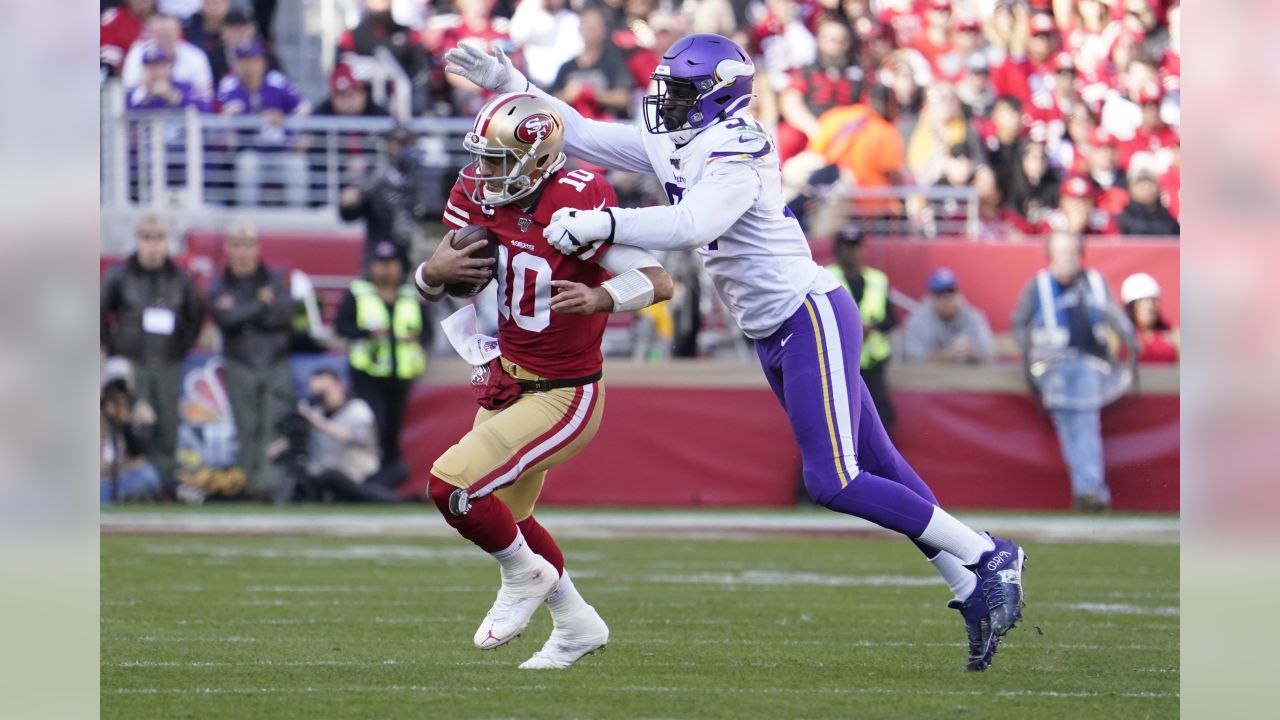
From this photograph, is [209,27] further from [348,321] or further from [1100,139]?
[1100,139]

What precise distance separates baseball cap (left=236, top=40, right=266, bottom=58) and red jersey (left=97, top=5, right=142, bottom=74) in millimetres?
762

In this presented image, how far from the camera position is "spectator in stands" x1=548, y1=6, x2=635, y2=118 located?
12.9m

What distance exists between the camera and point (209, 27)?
13484mm

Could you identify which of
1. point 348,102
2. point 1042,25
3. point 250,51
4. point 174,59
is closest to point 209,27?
point 250,51

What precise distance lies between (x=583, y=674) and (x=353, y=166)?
800cm

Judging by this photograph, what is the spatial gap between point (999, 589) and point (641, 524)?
5792mm

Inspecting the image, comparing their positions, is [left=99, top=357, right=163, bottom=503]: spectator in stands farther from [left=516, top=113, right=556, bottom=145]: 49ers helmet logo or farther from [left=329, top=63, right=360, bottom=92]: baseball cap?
[left=516, top=113, right=556, bottom=145]: 49ers helmet logo

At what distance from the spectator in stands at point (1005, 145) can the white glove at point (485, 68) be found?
26.1 feet

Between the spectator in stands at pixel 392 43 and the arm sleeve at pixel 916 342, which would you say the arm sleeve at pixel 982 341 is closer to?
the arm sleeve at pixel 916 342
